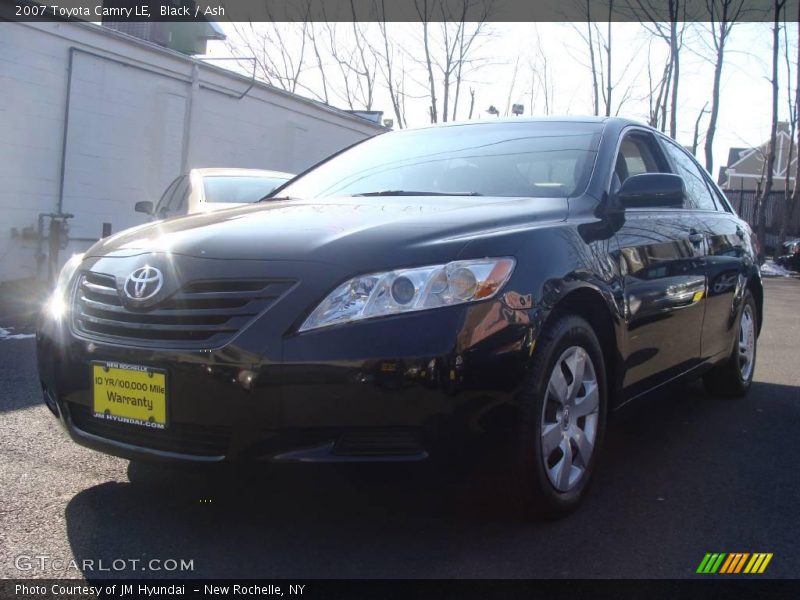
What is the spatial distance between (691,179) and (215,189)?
4985 mm

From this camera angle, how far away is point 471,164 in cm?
390

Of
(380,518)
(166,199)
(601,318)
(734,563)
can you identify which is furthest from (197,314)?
(166,199)

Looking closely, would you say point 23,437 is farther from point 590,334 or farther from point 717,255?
point 717,255

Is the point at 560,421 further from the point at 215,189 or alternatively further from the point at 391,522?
the point at 215,189

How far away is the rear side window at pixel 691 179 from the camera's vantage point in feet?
15.1

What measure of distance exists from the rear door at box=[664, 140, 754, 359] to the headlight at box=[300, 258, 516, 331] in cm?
215

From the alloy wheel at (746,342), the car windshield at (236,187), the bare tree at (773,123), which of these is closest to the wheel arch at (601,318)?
the alloy wheel at (746,342)

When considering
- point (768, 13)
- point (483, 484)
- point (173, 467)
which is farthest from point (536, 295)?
point (768, 13)

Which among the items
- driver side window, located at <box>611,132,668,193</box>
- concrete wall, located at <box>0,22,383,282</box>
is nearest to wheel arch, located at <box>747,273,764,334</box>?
driver side window, located at <box>611,132,668,193</box>

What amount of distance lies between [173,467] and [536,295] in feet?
4.15

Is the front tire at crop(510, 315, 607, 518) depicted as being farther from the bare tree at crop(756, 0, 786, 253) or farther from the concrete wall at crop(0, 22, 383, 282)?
the bare tree at crop(756, 0, 786, 253)

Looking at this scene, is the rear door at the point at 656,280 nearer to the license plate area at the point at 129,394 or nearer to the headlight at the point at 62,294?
the license plate area at the point at 129,394

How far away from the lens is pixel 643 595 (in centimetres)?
246

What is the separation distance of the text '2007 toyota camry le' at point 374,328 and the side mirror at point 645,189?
11 mm
